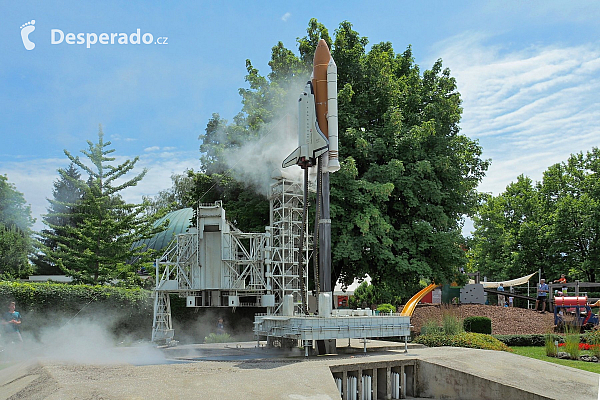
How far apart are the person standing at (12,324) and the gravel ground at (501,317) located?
1497cm

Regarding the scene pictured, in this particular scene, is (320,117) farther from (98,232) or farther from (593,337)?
(98,232)

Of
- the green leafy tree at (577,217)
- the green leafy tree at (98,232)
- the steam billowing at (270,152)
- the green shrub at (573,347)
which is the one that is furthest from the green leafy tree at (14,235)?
the green leafy tree at (577,217)

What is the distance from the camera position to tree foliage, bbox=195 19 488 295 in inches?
988

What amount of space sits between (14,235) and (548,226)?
3997 centimetres

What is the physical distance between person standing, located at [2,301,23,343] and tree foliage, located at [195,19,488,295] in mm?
11804

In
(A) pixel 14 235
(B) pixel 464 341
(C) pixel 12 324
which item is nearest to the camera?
(C) pixel 12 324

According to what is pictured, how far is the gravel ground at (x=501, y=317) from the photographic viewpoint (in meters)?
24.6

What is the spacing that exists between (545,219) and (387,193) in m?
26.3

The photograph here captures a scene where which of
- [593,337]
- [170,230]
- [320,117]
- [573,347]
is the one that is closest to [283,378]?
[320,117]

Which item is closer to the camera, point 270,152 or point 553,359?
point 553,359

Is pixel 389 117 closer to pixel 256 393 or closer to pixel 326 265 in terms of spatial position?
pixel 326 265

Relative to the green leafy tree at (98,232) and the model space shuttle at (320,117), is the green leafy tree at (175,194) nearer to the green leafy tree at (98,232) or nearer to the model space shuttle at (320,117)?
the green leafy tree at (98,232)

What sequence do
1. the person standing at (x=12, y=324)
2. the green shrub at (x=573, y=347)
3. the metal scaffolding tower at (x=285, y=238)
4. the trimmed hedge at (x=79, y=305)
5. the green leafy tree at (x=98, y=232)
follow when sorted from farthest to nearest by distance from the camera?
the green leafy tree at (x=98, y=232), the metal scaffolding tower at (x=285, y=238), the trimmed hedge at (x=79, y=305), the person standing at (x=12, y=324), the green shrub at (x=573, y=347)

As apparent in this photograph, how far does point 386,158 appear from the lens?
2688cm
